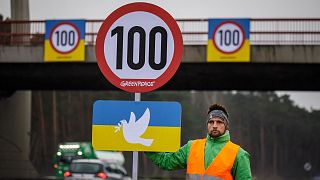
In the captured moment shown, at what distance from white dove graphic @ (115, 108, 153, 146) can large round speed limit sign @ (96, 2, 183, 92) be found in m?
0.19

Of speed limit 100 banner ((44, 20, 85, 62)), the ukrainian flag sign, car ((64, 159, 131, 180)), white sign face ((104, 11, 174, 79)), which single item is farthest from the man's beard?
speed limit 100 banner ((44, 20, 85, 62))

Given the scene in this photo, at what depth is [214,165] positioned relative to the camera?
16.3 feet

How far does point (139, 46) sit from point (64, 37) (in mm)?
21833

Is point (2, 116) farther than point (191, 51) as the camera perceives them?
Yes

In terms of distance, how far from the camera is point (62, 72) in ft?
91.7

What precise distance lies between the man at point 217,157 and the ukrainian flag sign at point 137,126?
0.23m

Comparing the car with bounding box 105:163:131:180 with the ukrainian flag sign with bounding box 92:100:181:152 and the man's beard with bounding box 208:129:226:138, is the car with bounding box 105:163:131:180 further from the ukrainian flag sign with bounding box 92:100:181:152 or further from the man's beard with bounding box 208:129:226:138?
the man's beard with bounding box 208:129:226:138

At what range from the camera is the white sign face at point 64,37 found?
2664 centimetres

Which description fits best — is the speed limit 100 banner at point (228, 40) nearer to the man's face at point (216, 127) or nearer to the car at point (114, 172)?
the car at point (114, 172)

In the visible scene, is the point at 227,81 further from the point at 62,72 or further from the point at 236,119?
the point at 236,119

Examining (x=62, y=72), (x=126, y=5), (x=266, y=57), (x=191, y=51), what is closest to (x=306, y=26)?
(x=266, y=57)

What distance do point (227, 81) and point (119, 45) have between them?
2374 centimetres

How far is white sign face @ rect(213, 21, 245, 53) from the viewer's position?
84.1 feet

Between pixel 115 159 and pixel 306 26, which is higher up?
Answer: pixel 306 26
